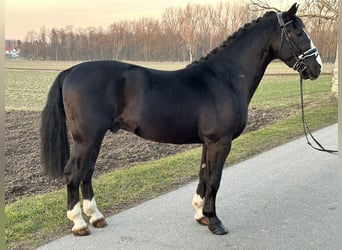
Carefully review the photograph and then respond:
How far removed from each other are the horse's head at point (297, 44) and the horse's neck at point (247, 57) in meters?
0.15

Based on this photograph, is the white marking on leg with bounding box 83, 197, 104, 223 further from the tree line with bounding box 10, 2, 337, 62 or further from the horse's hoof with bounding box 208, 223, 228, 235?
the tree line with bounding box 10, 2, 337, 62

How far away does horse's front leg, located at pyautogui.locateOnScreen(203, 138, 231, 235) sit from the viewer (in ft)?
11.4

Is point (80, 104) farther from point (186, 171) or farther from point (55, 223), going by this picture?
point (186, 171)

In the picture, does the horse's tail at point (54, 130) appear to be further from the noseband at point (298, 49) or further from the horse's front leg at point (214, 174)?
the noseband at point (298, 49)

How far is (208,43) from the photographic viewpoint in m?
22.0

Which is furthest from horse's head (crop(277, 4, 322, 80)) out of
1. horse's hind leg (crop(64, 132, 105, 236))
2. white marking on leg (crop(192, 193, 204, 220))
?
horse's hind leg (crop(64, 132, 105, 236))

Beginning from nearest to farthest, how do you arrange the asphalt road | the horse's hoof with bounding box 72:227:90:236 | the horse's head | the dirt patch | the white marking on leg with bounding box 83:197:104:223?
1. the asphalt road
2. the horse's hoof with bounding box 72:227:90:236
3. the horse's head
4. the white marking on leg with bounding box 83:197:104:223
5. the dirt patch

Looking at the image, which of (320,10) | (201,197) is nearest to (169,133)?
(201,197)

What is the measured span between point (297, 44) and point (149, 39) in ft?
82.0

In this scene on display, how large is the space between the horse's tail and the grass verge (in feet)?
2.02

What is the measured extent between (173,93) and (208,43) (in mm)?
19206

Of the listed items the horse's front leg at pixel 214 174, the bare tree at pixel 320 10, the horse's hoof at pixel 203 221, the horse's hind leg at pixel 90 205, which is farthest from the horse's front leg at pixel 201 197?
the bare tree at pixel 320 10

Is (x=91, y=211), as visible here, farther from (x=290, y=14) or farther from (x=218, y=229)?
(x=290, y=14)

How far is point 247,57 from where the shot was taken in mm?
3707
